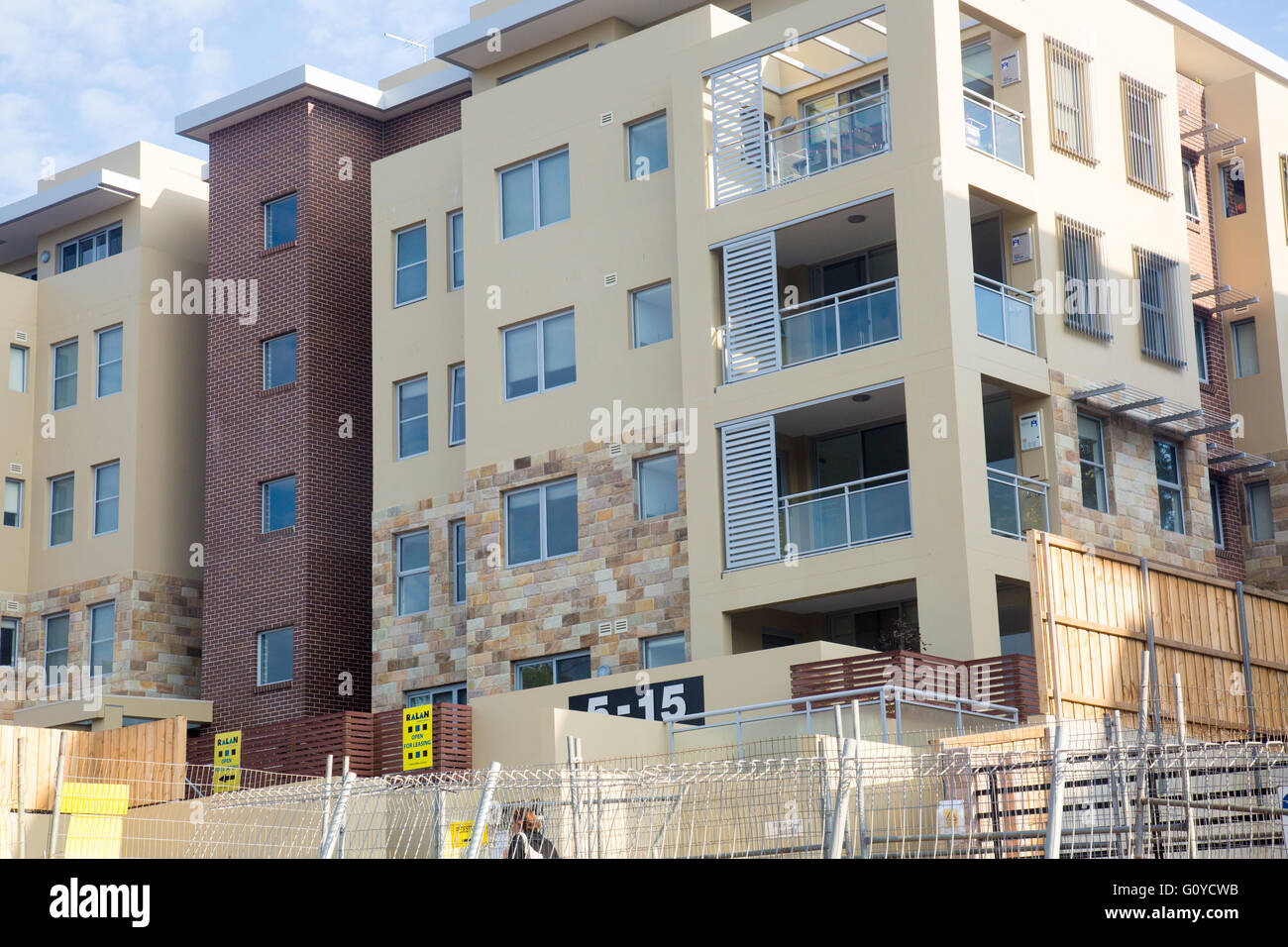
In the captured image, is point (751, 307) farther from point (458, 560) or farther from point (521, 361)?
point (458, 560)

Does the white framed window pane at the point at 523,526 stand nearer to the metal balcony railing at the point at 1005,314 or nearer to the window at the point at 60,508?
the metal balcony railing at the point at 1005,314

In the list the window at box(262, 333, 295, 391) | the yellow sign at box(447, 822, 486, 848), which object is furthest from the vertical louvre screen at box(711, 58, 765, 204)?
the yellow sign at box(447, 822, 486, 848)

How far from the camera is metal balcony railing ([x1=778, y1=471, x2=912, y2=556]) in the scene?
74.7ft

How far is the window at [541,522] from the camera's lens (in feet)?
86.6

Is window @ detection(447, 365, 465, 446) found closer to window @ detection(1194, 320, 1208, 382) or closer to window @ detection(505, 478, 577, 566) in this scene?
window @ detection(505, 478, 577, 566)

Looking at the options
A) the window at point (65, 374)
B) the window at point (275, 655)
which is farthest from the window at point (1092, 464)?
the window at point (65, 374)

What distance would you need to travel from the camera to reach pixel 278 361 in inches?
1225

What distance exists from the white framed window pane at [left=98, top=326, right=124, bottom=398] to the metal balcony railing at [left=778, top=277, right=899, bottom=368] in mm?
14922

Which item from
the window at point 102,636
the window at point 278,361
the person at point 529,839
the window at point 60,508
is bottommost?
the person at point 529,839

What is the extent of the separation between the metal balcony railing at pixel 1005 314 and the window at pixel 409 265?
32.5ft

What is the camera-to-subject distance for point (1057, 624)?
19.9 metres
